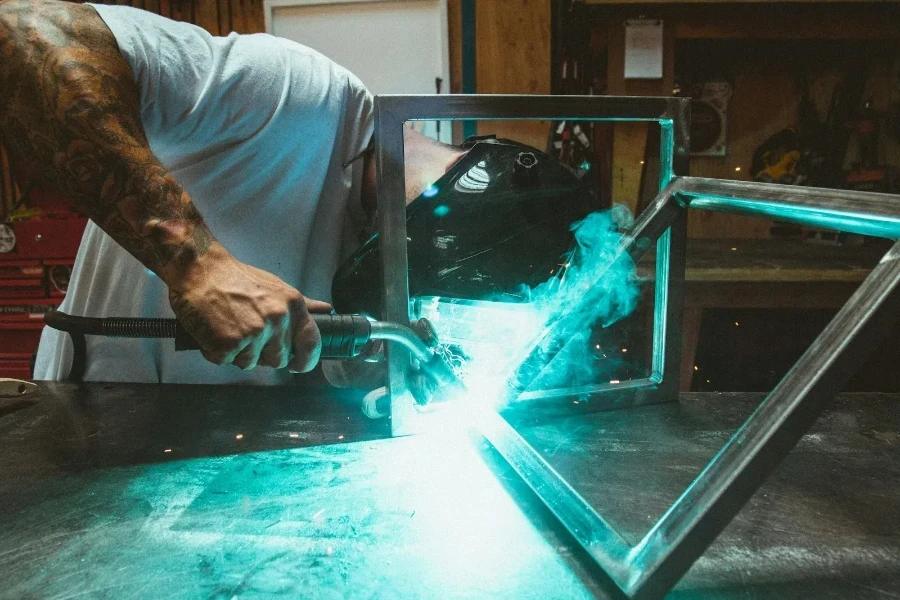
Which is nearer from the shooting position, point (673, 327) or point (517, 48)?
point (673, 327)

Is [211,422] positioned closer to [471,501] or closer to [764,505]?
[471,501]

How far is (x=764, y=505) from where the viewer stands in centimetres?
68

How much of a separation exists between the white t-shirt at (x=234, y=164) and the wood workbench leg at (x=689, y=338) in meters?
1.24

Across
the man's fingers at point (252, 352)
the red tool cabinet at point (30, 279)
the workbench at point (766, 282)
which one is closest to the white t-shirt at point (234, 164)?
the man's fingers at point (252, 352)

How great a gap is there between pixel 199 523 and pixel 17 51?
0.63 m

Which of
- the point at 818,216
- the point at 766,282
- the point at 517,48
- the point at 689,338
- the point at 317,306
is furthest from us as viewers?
the point at 517,48

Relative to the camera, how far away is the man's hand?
0.69 m

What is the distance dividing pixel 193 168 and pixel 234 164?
76mm

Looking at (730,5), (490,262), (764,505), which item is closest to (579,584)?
(764,505)

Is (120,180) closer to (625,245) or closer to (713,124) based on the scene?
(625,245)

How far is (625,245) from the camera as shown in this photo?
0.91 m

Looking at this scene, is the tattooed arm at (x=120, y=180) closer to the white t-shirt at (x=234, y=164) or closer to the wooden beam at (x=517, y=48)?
the white t-shirt at (x=234, y=164)

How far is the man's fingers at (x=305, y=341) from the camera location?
0.74 metres

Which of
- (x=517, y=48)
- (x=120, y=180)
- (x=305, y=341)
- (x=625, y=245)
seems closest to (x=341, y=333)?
(x=305, y=341)
